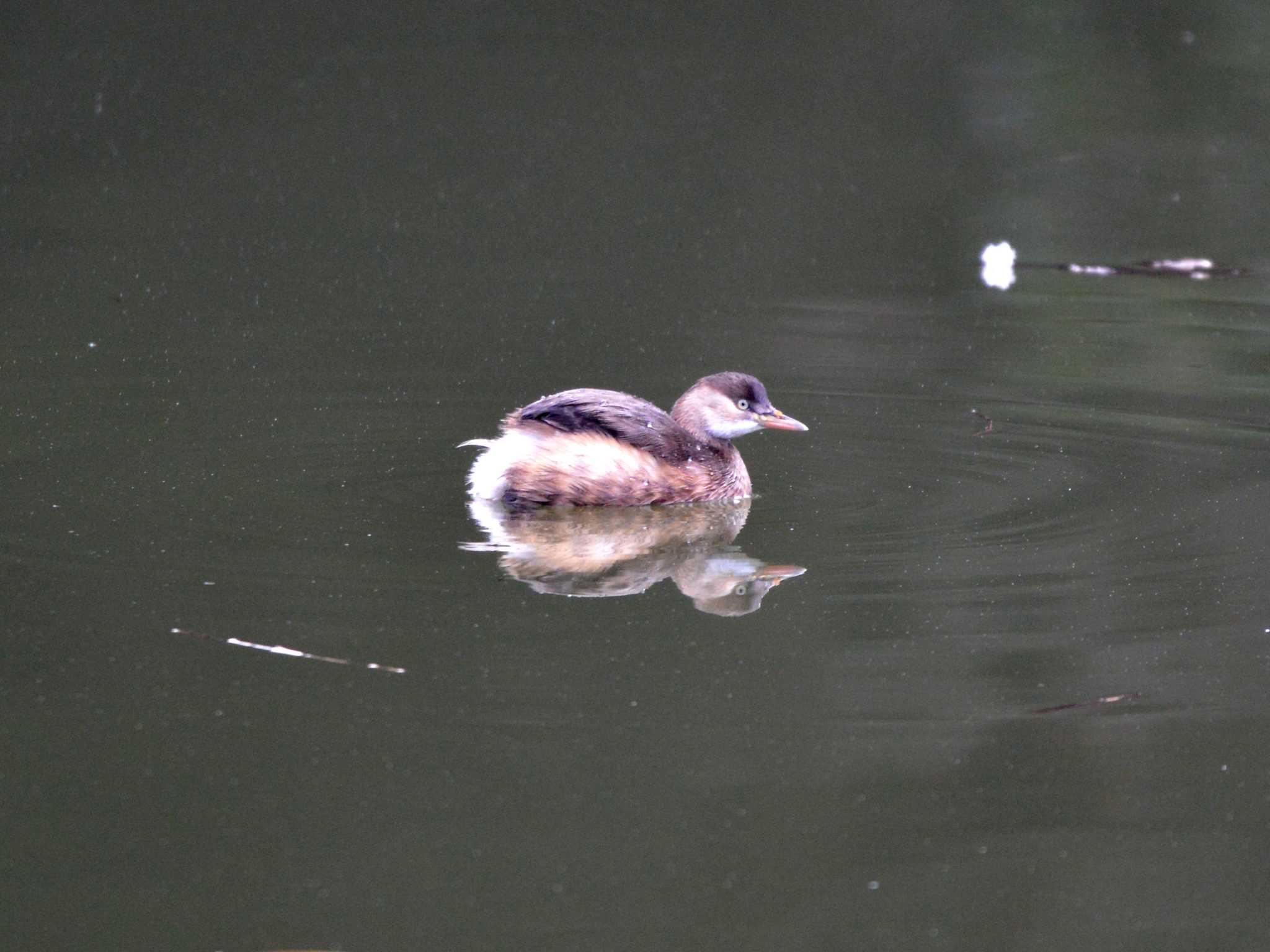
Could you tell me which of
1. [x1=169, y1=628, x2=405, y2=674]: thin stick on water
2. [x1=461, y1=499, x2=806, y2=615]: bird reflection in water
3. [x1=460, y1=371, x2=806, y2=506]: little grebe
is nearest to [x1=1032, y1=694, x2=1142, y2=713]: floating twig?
[x1=461, y1=499, x2=806, y2=615]: bird reflection in water

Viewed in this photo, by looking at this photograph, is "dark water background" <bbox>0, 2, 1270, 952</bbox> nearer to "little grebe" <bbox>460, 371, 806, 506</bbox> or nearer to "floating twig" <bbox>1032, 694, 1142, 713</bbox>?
"floating twig" <bbox>1032, 694, 1142, 713</bbox>

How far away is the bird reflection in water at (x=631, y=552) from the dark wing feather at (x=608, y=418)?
229 mm

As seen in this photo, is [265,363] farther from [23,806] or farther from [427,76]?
[427,76]

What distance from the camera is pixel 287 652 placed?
14.9ft

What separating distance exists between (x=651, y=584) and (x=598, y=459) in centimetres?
78

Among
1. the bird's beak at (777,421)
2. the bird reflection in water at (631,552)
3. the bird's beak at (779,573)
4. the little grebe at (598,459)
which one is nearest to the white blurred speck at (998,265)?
the bird's beak at (777,421)

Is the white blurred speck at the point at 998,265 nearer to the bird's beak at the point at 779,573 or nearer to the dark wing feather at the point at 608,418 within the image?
the dark wing feather at the point at 608,418

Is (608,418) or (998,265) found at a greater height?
(998,265)

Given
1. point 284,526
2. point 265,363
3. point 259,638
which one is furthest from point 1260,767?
point 265,363

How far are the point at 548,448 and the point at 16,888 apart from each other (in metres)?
2.83

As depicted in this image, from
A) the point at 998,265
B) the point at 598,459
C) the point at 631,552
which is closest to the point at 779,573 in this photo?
the point at 631,552

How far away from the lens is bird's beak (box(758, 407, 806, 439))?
6.45m

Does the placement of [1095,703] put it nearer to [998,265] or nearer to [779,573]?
[779,573]

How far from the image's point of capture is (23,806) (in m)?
3.72
